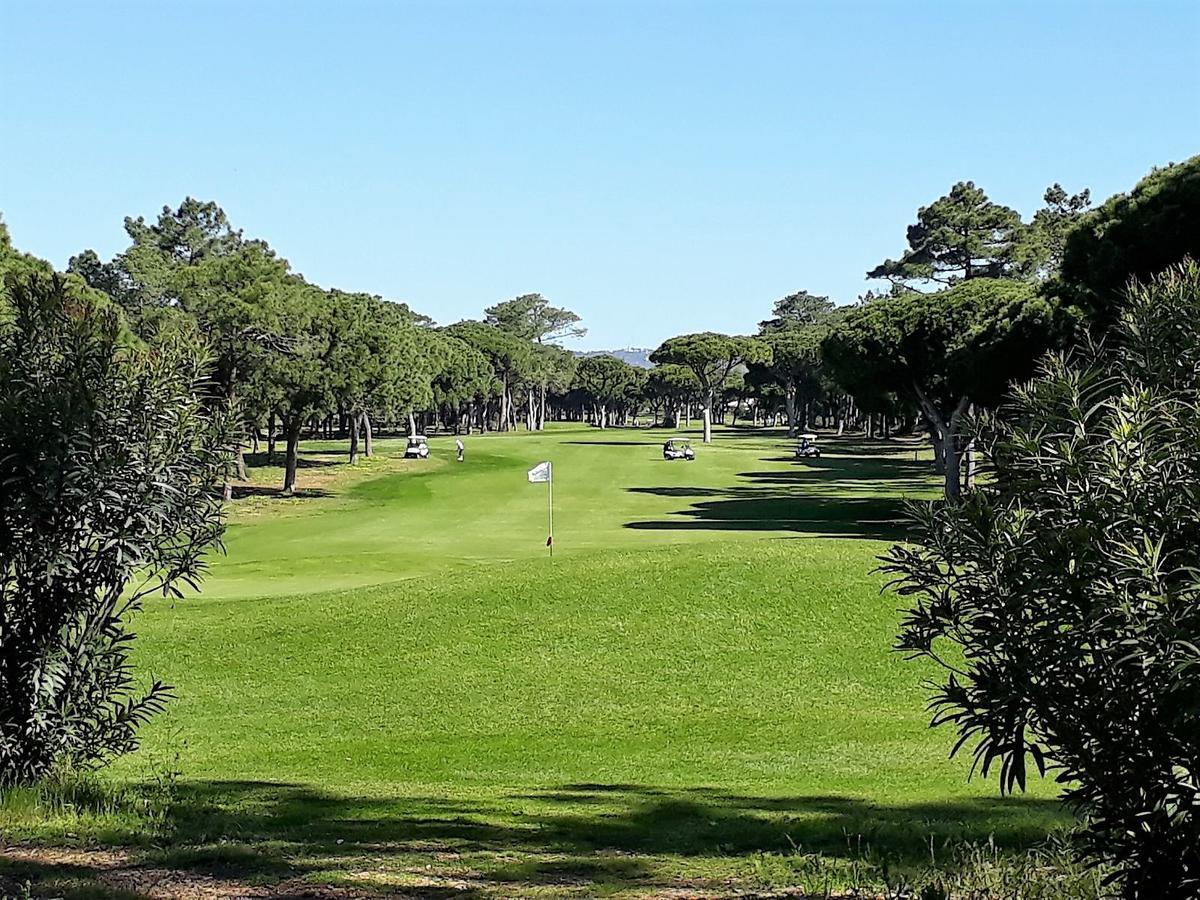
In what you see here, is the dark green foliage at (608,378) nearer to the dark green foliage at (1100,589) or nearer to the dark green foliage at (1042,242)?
the dark green foliage at (1042,242)

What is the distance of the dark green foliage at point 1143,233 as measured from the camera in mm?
23156

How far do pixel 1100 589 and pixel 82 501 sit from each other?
20.7 ft

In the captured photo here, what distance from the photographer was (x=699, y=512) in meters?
42.1

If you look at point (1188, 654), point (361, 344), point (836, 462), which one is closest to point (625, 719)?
point (1188, 654)

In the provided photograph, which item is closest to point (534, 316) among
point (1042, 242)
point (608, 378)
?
point (608, 378)

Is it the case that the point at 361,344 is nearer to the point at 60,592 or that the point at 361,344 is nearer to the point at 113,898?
the point at 60,592

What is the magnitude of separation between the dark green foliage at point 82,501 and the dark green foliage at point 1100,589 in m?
5.14

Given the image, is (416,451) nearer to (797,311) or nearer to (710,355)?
(710,355)

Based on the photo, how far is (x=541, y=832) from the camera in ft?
26.4

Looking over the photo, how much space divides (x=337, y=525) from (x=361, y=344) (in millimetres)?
11094

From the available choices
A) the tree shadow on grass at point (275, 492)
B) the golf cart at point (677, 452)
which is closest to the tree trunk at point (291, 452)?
the tree shadow on grass at point (275, 492)

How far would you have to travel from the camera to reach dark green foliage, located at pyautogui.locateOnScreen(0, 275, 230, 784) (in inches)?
321

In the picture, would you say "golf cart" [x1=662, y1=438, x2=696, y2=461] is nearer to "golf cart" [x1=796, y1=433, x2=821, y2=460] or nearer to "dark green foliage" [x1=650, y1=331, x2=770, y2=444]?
"golf cart" [x1=796, y1=433, x2=821, y2=460]

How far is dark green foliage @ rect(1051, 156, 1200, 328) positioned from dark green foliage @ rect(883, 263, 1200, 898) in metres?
18.0
